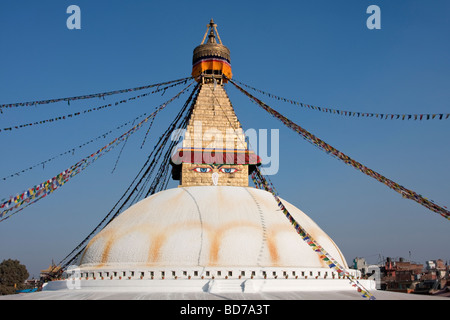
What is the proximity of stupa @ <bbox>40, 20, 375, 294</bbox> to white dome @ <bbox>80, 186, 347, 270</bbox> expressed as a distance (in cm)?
3

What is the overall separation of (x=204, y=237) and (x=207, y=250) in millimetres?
379

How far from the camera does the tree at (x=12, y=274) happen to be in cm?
3381

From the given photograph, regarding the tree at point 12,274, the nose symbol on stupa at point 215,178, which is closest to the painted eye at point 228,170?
the nose symbol on stupa at point 215,178

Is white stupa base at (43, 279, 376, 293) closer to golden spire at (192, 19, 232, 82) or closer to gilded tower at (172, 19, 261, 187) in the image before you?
gilded tower at (172, 19, 261, 187)

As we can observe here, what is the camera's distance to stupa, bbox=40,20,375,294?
36.6 ft

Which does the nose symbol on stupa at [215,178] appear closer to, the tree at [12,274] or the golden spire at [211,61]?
the golden spire at [211,61]

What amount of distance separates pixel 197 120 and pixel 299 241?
616 centimetres

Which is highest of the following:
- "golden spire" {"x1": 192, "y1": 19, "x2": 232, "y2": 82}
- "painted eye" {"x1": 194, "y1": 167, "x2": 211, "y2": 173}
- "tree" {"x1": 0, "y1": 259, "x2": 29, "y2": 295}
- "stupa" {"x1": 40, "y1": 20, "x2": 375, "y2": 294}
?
"golden spire" {"x1": 192, "y1": 19, "x2": 232, "y2": 82}

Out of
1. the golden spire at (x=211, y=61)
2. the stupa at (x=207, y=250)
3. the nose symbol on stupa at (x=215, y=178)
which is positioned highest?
the golden spire at (x=211, y=61)

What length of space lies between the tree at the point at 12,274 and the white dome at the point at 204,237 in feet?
80.0

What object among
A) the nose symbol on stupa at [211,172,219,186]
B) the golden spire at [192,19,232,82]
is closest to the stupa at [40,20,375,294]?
the nose symbol on stupa at [211,172,219,186]
